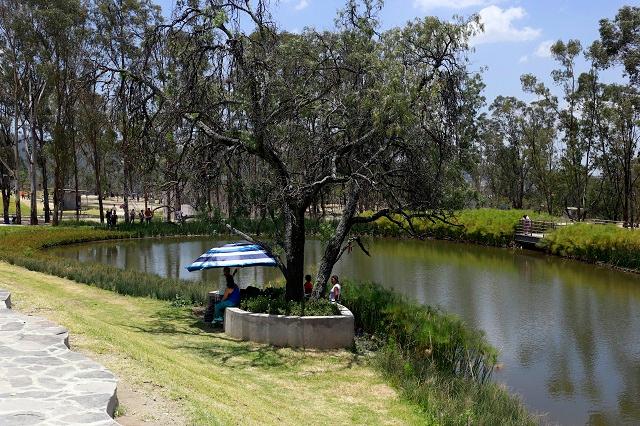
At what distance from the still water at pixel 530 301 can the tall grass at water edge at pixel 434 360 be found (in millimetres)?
1141

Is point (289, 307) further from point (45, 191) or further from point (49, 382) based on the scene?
point (45, 191)

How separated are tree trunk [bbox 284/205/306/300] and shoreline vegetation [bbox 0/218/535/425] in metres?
1.27

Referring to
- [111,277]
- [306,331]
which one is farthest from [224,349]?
[111,277]

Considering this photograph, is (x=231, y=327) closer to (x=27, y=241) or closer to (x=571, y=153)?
(x=27, y=241)

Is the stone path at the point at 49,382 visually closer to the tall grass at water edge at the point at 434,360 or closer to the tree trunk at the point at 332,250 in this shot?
the tall grass at water edge at the point at 434,360

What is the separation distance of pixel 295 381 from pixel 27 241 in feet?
69.3

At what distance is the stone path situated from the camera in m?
5.14

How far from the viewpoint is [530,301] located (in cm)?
2039

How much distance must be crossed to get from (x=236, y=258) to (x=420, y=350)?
4.70 meters

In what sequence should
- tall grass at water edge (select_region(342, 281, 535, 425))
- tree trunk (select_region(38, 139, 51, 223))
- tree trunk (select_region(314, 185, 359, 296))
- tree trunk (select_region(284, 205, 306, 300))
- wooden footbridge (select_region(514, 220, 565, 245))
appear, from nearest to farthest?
tall grass at water edge (select_region(342, 281, 535, 425)) → tree trunk (select_region(284, 205, 306, 300)) → tree trunk (select_region(314, 185, 359, 296)) → wooden footbridge (select_region(514, 220, 565, 245)) → tree trunk (select_region(38, 139, 51, 223))

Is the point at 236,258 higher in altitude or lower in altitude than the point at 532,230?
higher

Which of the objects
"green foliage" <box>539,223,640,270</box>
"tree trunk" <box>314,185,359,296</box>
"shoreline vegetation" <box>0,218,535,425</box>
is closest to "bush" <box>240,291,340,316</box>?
"shoreline vegetation" <box>0,218,535,425</box>

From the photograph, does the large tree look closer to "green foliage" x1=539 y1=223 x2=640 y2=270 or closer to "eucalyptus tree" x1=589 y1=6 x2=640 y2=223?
"green foliage" x1=539 y1=223 x2=640 y2=270

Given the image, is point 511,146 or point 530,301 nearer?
point 530,301
